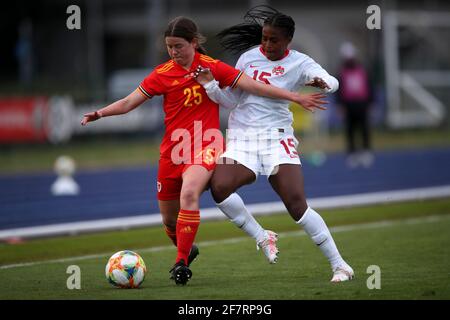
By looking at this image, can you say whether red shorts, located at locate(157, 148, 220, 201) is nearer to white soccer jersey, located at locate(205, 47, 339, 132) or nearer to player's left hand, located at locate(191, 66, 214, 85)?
white soccer jersey, located at locate(205, 47, 339, 132)

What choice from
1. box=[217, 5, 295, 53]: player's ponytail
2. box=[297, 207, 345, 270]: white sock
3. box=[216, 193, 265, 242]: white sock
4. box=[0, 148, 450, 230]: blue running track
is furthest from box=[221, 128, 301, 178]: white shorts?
box=[0, 148, 450, 230]: blue running track

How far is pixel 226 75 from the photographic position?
808cm

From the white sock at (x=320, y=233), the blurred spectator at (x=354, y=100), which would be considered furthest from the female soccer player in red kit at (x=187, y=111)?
A: the blurred spectator at (x=354, y=100)

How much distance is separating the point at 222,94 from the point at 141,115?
68.1 ft

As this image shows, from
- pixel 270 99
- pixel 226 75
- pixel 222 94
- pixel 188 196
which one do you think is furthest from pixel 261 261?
pixel 226 75

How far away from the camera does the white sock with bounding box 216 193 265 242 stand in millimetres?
8188

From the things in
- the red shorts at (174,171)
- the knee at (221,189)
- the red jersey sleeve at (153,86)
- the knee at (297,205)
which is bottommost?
the knee at (297,205)

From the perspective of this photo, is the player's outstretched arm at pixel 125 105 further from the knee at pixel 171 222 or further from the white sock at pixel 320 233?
the white sock at pixel 320 233

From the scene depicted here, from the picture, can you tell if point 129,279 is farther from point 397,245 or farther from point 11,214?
point 11,214

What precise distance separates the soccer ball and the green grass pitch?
9cm

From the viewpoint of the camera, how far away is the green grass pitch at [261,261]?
24.2 feet

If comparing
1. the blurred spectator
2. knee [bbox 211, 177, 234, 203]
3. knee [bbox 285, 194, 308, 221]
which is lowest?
knee [bbox 285, 194, 308, 221]

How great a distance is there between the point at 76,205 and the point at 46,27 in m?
30.0

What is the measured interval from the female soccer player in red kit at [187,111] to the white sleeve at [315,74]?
0.16m
